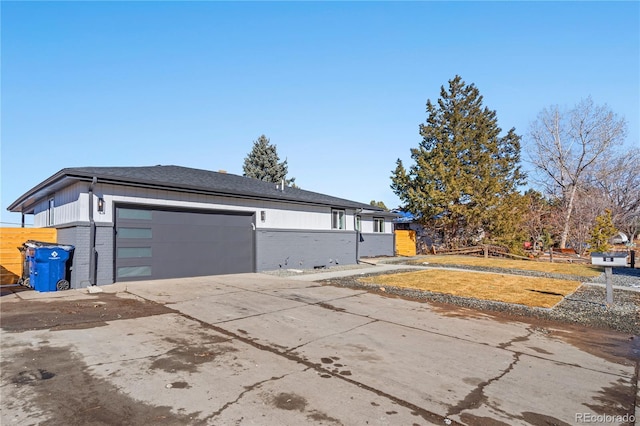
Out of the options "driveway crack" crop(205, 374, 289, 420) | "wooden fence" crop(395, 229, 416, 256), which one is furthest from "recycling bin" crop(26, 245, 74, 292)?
"wooden fence" crop(395, 229, 416, 256)

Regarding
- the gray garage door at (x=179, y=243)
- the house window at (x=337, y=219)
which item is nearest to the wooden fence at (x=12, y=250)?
the gray garage door at (x=179, y=243)

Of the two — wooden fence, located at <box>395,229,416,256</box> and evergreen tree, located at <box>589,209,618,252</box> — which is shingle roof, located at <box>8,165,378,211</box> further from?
evergreen tree, located at <box>589,209,618,252</box>

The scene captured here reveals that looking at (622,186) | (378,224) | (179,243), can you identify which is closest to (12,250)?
(179,243)

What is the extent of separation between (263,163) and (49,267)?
37191mm

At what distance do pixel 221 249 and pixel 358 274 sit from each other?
223 inches

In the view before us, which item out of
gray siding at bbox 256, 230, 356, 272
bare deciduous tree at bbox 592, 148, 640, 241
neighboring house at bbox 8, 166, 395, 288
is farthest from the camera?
bare deciduous tree at bbox 592, 148, 640, 241

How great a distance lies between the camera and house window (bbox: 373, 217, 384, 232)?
24906 mm

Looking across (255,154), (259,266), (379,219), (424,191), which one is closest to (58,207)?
(259,266)

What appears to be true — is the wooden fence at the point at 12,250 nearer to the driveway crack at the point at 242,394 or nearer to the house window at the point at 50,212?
the house window at the point at 50,212

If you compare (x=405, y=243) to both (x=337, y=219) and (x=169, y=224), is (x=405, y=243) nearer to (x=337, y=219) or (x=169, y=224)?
(x=337, y=219)

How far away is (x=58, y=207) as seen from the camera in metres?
12.2

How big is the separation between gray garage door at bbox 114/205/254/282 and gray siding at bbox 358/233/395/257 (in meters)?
10.5

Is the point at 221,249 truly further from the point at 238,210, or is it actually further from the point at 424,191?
the point at 424,191

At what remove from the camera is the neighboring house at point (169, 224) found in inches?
408
